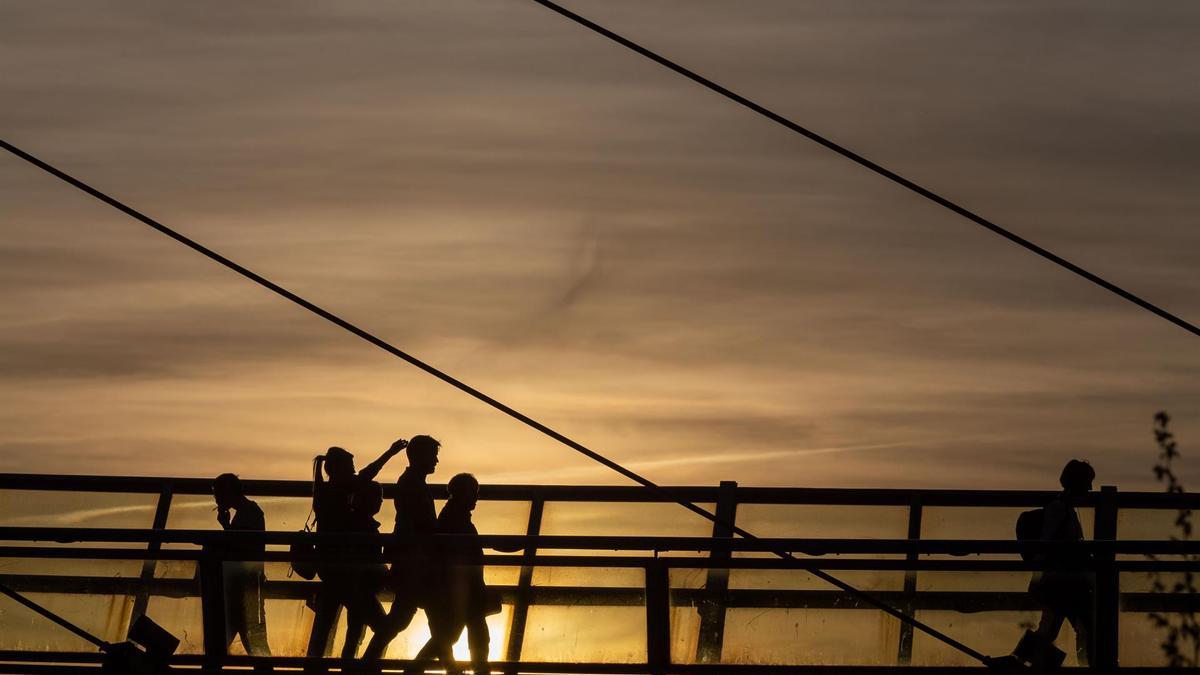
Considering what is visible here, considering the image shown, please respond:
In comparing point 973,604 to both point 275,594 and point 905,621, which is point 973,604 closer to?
point 905,621

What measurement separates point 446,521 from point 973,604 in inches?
107

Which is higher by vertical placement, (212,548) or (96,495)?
(96,495)

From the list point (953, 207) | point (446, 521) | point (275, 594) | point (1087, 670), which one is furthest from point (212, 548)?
point (953, 207)

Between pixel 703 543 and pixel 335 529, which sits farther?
pixel 335 529

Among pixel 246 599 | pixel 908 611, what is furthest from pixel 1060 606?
pixel 246 599

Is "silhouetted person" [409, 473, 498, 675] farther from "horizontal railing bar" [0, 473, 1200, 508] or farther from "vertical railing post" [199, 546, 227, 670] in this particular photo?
"horizontal railing bar" [0, 473, 1200, 508]

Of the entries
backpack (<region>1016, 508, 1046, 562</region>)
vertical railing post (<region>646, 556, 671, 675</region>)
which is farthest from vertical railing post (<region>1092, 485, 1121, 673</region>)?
vertical railing post (<region>646, 556, 671, 675</region>)

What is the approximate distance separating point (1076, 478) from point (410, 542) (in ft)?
13.1

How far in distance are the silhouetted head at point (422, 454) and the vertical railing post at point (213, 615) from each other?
3.74ft

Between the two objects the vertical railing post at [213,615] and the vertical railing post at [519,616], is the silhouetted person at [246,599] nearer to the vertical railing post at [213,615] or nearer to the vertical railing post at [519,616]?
the vertical railing post at [213,615]

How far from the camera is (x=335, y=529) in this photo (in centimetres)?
1139

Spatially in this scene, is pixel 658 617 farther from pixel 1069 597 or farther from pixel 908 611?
pixel 1069 597

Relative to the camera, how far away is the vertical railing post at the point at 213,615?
10914mm

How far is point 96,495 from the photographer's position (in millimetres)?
16188
